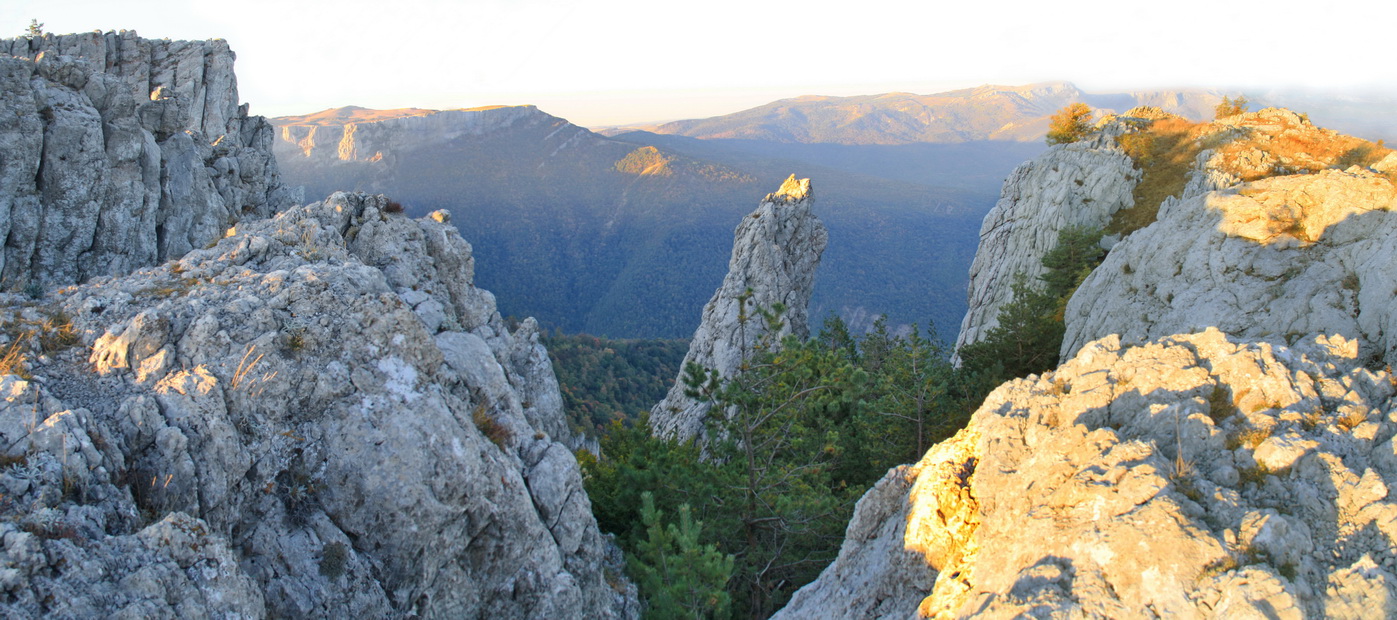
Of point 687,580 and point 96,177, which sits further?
point 96,177

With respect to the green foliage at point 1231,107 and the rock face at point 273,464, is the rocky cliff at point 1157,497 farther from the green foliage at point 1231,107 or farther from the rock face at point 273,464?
the green foliage at point 1231,107

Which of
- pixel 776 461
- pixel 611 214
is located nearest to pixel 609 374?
pixel 776 461

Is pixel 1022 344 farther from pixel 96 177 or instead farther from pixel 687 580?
pixel 96 177

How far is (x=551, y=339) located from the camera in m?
76.1

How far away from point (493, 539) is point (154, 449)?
385cm

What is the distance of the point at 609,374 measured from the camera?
67188 mm

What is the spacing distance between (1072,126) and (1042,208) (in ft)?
24.2

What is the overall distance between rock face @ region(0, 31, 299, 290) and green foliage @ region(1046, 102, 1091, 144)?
39674mm

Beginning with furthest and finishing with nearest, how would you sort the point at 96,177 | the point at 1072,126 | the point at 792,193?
the point at 792,193 < the point at 1072,126 < the point at 96,177

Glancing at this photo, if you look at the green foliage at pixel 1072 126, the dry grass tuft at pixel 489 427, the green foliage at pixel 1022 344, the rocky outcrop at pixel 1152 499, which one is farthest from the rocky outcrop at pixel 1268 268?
the green foliage at pixel 1072 126

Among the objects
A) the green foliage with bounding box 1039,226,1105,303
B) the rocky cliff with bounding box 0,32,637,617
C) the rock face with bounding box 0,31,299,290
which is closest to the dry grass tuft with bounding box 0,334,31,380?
the rocky cliff with bounding box 0,32,637,617

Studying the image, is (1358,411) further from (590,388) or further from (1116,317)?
(590,388)

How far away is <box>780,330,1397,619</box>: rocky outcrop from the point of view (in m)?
4.66

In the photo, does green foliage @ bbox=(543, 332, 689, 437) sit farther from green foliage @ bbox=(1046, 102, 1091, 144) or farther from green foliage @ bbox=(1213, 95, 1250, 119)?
green foliage @ bbox=(1213, 95, 1250, 119)
